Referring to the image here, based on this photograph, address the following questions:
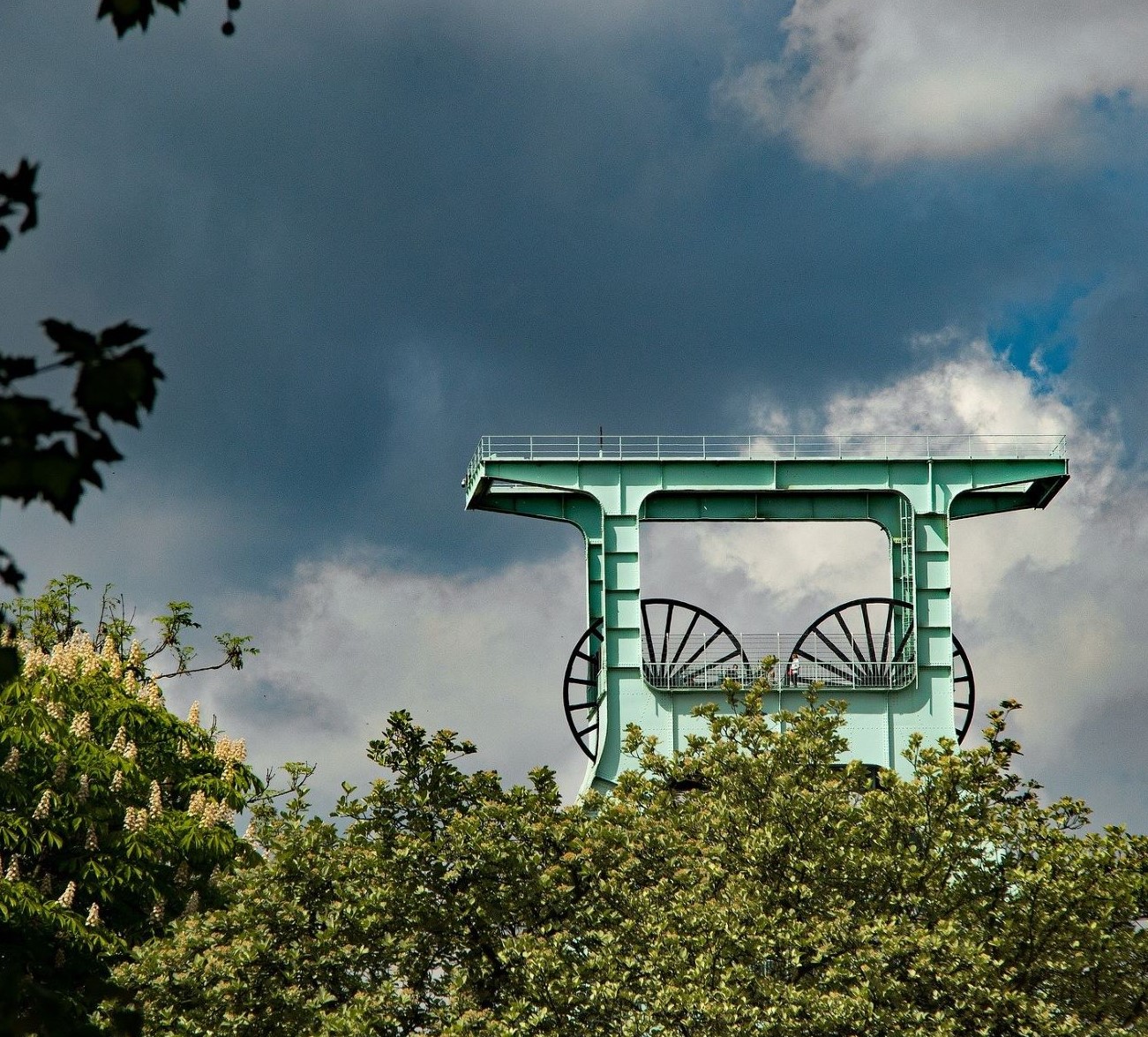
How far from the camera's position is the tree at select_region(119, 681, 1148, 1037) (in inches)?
825

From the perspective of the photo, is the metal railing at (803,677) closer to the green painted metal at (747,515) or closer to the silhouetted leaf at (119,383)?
the green painted metal at (747,515)

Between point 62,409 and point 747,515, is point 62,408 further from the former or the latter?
point 747,515

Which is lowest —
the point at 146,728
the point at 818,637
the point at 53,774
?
the point at 53,774

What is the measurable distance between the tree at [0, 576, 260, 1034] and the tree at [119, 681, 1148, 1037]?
1840 mm

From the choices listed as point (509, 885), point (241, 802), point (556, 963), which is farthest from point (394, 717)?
point (241, 802)

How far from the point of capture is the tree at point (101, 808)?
24094 mm

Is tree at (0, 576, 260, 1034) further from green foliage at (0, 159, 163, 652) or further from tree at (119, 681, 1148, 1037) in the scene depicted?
green foliage at (0, 159, 163, 652)

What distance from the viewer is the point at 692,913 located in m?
21.6

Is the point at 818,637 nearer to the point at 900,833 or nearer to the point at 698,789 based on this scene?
the point at 698,789

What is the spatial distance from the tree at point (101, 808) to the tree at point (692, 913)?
1840 mm

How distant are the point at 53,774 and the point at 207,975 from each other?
16.4ft

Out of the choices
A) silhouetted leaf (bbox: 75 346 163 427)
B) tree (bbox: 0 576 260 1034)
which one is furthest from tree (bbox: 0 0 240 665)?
tree (bbox: 0 576 260 1034)

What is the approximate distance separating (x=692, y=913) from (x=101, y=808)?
9.24 metres

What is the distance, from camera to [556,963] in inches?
833
